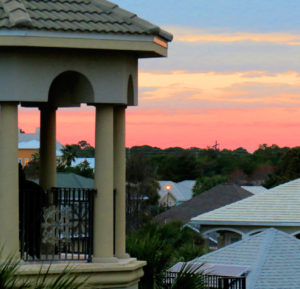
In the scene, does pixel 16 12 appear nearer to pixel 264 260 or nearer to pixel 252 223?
pixel 264 260

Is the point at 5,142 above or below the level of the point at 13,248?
above

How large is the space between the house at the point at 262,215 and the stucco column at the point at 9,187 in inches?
1245

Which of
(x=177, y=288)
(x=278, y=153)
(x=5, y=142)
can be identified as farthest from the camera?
(x=278, y=153)

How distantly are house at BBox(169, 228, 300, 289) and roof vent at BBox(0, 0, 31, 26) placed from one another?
13.4 m

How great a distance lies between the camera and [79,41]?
10.5 m

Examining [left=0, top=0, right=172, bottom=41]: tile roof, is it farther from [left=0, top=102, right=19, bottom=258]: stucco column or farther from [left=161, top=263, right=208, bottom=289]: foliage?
[left=161, top=263, right=208, bottom=289]: foliage

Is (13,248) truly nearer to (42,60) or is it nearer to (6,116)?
(6,116)

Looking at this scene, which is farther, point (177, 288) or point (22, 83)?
point (177, 288)

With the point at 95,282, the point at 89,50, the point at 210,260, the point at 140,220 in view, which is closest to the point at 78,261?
the point at 95,282

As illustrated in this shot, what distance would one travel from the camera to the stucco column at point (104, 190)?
1084cm

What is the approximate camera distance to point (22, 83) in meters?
10.6

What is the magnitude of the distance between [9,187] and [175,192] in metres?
113

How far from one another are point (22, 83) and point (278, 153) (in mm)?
135275

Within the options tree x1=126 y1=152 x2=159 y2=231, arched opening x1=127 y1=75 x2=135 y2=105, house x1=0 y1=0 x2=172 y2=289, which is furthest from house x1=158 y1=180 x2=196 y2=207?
house x1=0 y1=0 x2=172 y2=289
